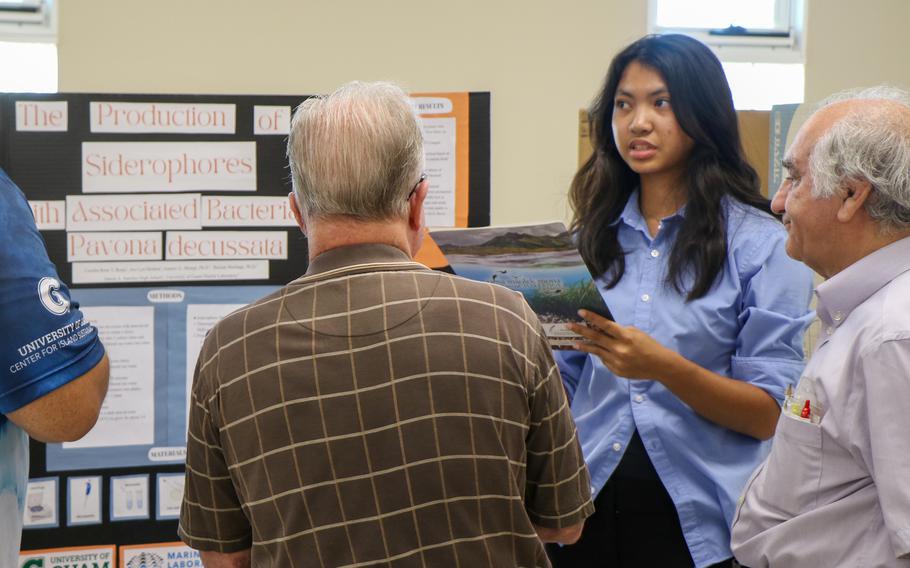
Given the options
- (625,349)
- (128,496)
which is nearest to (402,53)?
(625,349)

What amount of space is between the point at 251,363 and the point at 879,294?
858 millimetres

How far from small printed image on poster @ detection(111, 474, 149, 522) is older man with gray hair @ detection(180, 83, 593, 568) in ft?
5.25

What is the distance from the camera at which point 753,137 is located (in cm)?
270

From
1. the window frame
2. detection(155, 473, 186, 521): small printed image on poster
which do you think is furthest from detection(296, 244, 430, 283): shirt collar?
the window frame

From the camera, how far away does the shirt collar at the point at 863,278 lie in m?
1.24

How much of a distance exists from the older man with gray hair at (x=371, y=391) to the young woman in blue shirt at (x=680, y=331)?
58cm

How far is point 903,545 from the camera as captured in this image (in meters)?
1.10

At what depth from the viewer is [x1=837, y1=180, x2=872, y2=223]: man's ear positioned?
1259 mm

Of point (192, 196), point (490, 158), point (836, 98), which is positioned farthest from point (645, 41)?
point (192, 196)

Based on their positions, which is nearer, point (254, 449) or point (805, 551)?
point (254, 449)

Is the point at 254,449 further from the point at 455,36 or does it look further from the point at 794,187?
the point at 455,36

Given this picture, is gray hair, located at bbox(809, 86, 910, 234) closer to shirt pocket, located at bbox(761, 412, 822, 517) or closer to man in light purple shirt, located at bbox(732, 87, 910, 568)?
man in light purple shirt, located at bbox(732, 87, 910, 568)

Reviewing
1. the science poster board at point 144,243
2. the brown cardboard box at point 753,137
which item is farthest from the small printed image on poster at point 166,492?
the brown cardboard box at point 753,137

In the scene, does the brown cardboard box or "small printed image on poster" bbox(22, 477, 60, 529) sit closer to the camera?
"small printed image on poster" bbox(22, 477, 60, 529)
